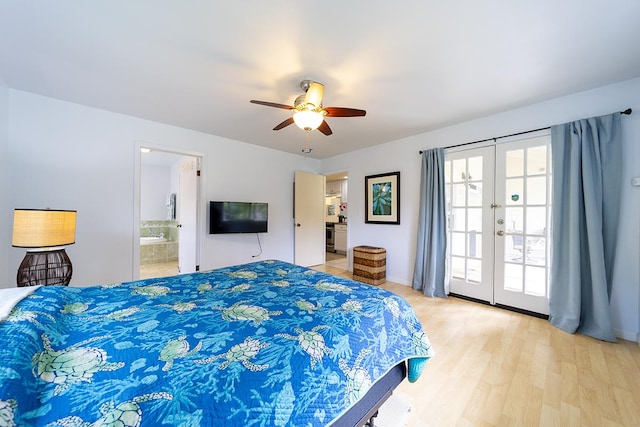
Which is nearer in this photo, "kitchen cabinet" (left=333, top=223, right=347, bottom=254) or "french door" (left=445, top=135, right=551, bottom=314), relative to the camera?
"french door" (left=445, top=135, right=551, bottom=314)

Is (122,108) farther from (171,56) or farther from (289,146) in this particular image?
(289,146)

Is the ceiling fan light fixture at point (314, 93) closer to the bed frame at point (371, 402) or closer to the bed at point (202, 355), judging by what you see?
the bed at point (202, 355)

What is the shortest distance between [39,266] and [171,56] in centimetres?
198

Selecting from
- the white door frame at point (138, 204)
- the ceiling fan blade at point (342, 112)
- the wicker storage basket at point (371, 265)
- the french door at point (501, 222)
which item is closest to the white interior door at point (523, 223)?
the french door at point (501, 222)

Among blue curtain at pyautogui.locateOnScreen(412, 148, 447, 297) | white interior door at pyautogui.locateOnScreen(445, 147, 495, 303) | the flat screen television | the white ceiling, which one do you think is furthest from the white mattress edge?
white interior door at pyautogui.locateOnScreen(445, 147, 495, 303)

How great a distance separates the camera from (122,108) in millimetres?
2832

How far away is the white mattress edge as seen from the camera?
893 mm

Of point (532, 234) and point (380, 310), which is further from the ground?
point (532, 234)

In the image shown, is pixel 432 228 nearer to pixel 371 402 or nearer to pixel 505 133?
pixel 505 133

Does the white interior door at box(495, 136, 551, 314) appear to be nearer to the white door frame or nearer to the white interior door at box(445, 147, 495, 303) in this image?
the white interior door at box(445, 147, 495, 303)

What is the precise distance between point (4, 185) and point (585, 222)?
19.0 feet

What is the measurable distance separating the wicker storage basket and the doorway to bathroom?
2.61 meters

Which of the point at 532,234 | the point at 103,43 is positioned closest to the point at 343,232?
the point at 532,234

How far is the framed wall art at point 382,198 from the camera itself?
395cm
